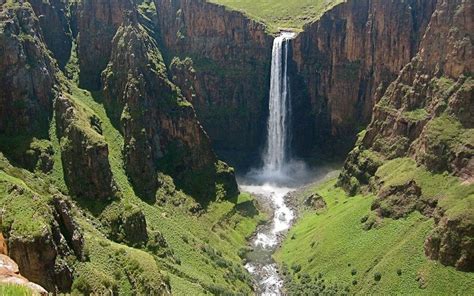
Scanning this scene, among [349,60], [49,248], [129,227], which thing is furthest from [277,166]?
[49,248]

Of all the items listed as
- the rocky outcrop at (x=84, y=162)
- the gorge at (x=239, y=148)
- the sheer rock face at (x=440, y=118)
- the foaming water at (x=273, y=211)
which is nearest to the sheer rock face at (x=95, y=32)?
the gorge at (x=239, y=148)

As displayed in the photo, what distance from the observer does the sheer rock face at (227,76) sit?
123 metres

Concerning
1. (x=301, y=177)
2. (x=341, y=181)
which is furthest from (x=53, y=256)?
(x=301, y=177)

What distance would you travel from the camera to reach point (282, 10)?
13300 cm

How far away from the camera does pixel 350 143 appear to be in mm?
111500

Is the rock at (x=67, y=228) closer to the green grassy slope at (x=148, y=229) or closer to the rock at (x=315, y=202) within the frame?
the green grassy slope at (x=148, y=229)

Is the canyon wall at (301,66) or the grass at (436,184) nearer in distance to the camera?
the grass at (436,184)

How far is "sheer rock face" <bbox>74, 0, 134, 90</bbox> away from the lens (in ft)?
325

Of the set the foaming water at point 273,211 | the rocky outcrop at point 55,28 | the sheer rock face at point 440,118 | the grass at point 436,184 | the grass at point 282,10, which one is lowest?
the foaming water at point 273,211

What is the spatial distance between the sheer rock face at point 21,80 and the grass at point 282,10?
195ft

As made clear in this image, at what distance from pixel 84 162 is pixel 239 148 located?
56.1 meters

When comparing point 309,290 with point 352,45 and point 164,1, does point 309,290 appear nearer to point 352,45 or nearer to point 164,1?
point 352,45

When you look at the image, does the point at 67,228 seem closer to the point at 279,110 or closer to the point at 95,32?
the point at 95,32

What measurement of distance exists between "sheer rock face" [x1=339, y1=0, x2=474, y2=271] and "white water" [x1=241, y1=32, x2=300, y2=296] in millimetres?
14576
